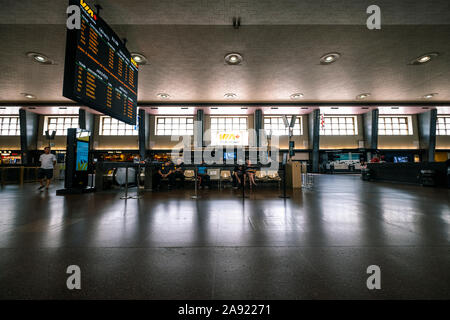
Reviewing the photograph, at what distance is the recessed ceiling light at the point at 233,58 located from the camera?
6.77 meters

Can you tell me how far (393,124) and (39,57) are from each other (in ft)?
82.8

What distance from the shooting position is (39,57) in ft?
22.5

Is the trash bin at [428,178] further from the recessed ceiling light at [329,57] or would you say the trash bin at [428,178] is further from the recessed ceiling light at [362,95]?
the recessed ceiling light at [362,95]

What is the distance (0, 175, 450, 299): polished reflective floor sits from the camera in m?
1.00

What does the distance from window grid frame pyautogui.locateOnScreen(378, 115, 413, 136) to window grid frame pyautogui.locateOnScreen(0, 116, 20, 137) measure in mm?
33007

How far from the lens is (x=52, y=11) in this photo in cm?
460

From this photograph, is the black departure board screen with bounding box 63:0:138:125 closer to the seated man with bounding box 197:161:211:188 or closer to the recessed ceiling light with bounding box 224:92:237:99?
the seated man with bounding box 197:161:211:188

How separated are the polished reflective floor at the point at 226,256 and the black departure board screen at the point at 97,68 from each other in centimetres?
220

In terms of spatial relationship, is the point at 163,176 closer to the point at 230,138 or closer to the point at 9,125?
the point at 230,138

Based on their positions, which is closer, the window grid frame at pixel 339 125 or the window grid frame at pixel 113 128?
the window grid frame at pixel 113 128

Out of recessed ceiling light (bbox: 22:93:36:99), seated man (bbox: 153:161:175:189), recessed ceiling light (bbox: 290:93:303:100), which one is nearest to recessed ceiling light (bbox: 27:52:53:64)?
recessed ceiling light (bbox: 22:93:36:99)

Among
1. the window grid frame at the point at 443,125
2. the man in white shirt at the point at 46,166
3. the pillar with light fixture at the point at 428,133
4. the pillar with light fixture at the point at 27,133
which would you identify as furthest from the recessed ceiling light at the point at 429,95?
the pillar with light fixture at the point at 27,133

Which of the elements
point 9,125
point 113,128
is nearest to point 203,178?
point 113,128

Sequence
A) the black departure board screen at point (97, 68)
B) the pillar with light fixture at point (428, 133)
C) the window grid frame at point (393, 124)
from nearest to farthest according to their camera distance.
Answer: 1. the black departure board screen at point (97, 68)
2. the pillar with light fixture at point (428, 133)
3. the window grid frame at point (393, 124)
